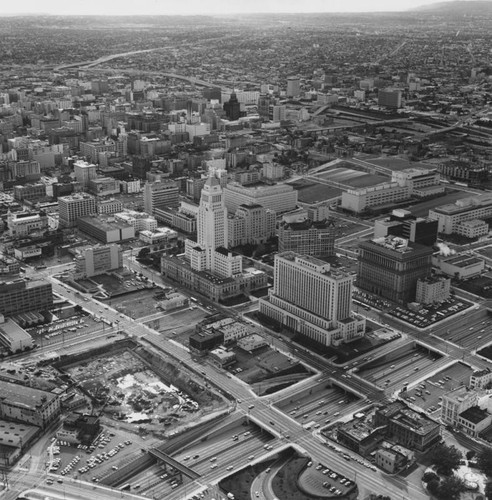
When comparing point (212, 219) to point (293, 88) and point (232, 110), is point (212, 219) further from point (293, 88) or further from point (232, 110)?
point (293, 88)

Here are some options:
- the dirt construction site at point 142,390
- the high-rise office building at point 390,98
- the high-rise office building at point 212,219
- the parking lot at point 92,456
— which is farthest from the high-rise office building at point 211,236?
the high-rise office building at point 390,98

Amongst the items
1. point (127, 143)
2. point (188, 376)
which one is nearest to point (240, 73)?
point (127, 143)

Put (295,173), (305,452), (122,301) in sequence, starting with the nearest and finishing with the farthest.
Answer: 1. (305,452)
2. (122,301)
3. (295,173)

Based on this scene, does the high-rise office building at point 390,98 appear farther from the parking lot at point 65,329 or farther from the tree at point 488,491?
the tree at point 488,491

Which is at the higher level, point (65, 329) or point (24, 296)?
point (24, 296)

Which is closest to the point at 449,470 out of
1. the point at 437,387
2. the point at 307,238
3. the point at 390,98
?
the point at 437,387

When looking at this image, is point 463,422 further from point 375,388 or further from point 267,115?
point 267,115

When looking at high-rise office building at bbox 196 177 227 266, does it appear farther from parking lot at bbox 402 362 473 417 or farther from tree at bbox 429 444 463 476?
tree at bbox 429 444 463 476
